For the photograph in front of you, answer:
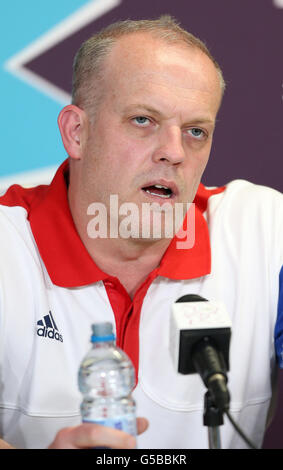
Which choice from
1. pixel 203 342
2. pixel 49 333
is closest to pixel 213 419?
pixel 203 342

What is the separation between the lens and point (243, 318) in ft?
4.49

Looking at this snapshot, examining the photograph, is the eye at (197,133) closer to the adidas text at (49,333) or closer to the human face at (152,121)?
the human face at (152,121)

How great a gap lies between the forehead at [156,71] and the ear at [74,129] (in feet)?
0.39

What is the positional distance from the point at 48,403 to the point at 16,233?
38 centimetres

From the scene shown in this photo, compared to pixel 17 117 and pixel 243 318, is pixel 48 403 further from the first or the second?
pixel 17 117

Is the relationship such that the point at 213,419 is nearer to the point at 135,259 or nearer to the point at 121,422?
the point at 121,422

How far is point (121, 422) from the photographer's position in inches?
28.9

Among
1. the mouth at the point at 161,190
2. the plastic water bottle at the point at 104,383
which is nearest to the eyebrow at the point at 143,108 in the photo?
the mouth at the point at 161,190

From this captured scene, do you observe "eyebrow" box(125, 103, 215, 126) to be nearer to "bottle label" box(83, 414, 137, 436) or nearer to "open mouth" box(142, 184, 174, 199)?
"open mouth" box(142, 184, 174, 199)

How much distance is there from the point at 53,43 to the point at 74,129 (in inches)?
17.1

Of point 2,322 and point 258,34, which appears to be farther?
point 258,34

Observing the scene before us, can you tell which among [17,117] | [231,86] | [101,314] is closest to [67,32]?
[17,117]

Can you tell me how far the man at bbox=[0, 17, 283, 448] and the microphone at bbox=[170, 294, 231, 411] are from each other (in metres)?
0.53

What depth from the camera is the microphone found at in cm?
72
